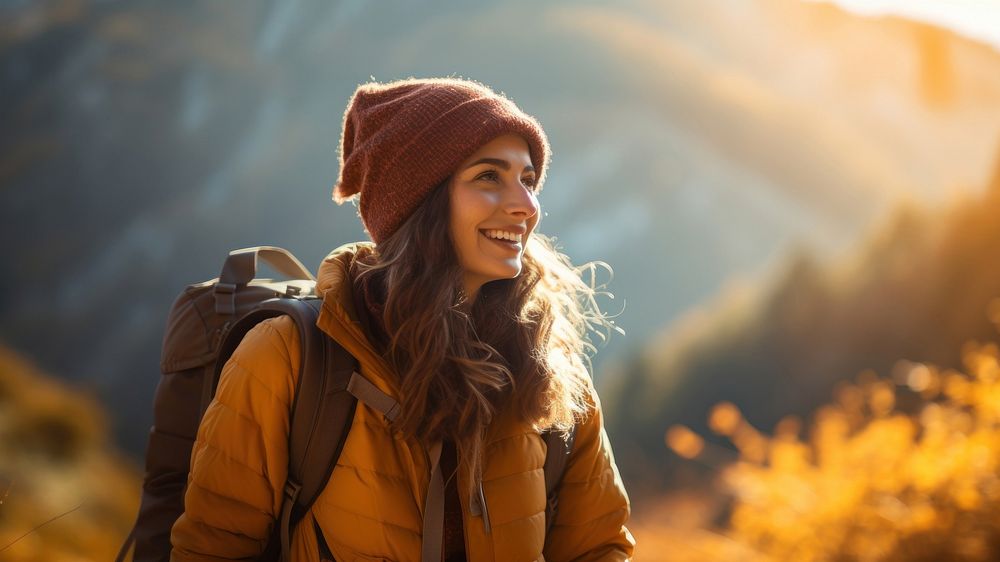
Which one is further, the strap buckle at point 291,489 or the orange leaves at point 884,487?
the orange leaves at point 884,487

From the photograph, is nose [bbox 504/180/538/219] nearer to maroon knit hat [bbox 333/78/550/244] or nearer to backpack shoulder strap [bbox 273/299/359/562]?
maroon knit hat [bbox 333/78/550/244]

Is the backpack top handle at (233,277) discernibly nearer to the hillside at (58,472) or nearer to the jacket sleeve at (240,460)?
the jacket sleeve at (240,460)

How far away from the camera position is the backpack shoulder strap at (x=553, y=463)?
5.91ft

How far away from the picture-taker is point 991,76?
21.0 ft

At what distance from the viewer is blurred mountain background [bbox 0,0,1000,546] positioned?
13.4 ft

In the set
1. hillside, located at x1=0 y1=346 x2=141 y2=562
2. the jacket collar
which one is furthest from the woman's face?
hillside, located at x1=0 y1=346 x2=141 y2=562

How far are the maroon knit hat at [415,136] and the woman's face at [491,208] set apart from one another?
0.14 feet

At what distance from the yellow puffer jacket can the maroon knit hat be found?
216 mm

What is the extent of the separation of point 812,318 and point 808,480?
192 cm

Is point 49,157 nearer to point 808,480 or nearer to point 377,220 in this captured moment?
point 377,220

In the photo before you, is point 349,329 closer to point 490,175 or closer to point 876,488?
point 490,175

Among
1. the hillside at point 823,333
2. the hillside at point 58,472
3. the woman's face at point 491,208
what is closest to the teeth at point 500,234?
the woman's face at point 491,208

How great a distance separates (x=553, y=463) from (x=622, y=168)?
475 centimetres

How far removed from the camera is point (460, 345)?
5.62 feet
